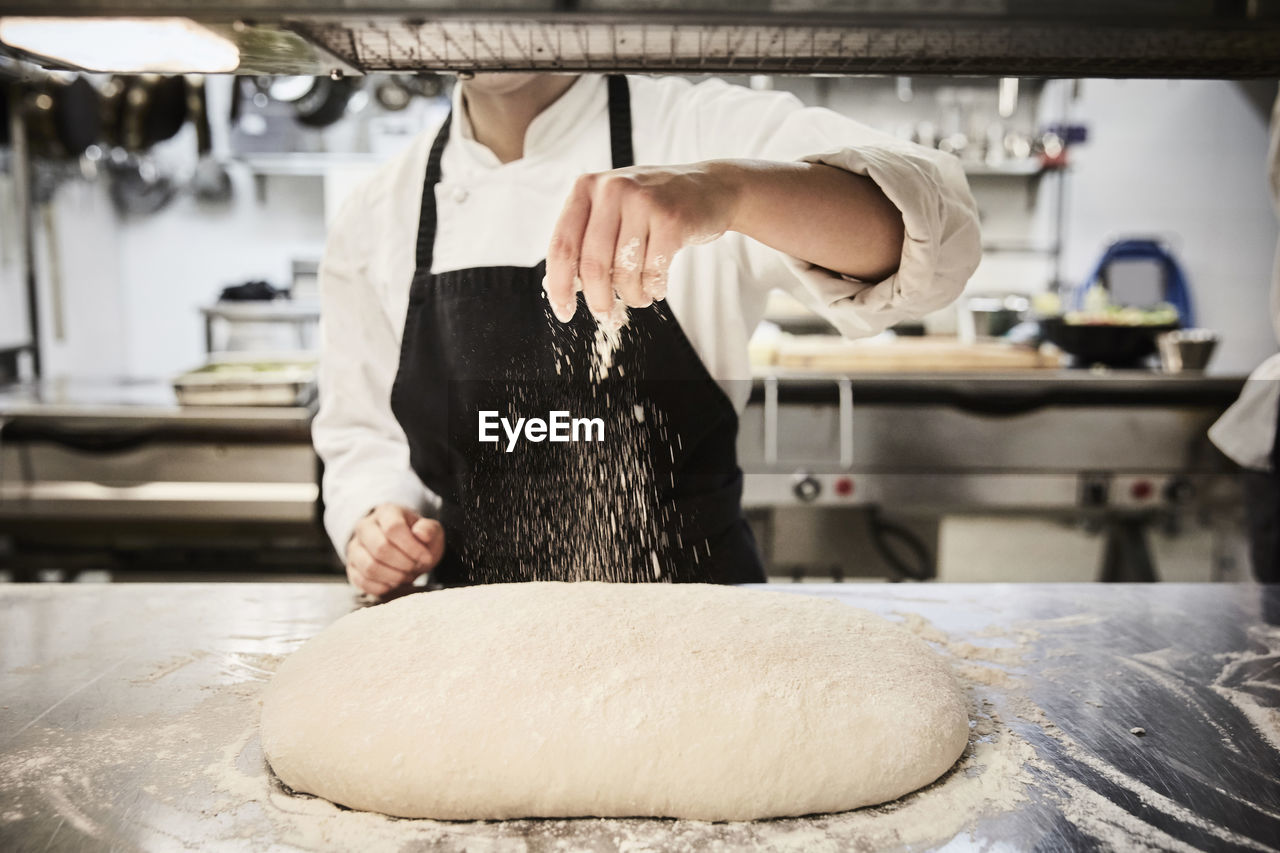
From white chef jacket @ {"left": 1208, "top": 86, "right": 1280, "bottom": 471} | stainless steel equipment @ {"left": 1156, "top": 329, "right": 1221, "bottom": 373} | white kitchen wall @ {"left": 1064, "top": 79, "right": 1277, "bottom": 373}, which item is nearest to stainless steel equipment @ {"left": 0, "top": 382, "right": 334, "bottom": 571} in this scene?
white chef jacket @ {"left": 1208, "top": 86, "right": 1280, "bottom": 471}

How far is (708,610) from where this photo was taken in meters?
0.99

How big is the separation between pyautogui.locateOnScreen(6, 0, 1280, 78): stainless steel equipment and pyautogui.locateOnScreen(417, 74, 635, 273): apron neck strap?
0.23m

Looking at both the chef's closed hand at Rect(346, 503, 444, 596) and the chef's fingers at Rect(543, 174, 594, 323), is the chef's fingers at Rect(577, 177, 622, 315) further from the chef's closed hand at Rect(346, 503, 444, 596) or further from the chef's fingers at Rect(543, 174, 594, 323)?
the chef's closed hand at Rect(346, 503, 444, 596)

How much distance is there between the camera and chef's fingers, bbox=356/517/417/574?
3.93ft

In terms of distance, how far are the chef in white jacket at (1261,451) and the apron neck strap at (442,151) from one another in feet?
4.48

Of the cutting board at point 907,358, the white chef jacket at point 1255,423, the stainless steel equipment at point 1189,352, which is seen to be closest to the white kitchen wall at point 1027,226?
the stainless steel equipment at point 1189,352

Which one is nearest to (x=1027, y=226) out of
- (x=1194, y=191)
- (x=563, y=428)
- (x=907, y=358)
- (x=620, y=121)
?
(x=1194, y=191)

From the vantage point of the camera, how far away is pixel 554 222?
1186 mm

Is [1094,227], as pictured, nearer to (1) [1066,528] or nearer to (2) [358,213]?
(1) [1066,528]

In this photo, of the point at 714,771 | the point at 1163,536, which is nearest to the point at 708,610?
the point at 714,771

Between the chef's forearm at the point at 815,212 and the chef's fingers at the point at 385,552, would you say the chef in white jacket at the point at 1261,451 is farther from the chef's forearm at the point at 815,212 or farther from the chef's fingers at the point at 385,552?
the chef's fingers at the point at 385,552

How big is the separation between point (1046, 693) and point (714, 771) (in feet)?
1.44

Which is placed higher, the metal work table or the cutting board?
the cutting board

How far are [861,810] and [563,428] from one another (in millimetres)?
613
